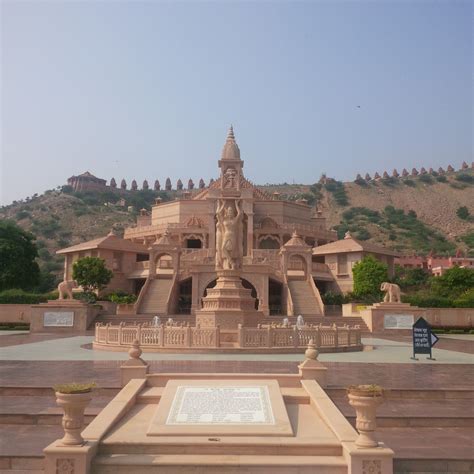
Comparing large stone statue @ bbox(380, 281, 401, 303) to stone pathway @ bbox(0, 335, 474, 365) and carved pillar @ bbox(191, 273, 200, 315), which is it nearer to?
stone pathway @ bbox(0, 335, 474, 365)

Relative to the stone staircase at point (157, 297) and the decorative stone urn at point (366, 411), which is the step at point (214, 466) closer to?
the decorative stone urn at point (366, 411)

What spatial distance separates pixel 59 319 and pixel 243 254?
2122 cm

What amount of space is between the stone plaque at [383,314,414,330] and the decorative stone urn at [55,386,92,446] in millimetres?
30049

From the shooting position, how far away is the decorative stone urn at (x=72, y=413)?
741cm

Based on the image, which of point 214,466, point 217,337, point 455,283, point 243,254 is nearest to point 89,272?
point 243,254

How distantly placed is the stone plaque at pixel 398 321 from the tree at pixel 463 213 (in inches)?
3856

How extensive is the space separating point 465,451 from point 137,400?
552cm

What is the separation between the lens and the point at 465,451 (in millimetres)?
8641

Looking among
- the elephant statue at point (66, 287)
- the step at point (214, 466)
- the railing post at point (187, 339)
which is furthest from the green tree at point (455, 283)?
the step at point (214, 466)

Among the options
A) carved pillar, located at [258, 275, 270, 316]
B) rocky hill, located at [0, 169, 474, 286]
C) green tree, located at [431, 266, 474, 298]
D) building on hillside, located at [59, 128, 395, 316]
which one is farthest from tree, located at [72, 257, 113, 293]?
rocky hill, located at [0, 169, 474, 286]

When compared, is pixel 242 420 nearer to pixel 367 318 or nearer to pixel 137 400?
pixel 137 400

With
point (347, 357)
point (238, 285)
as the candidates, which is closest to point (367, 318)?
point (238, 285)

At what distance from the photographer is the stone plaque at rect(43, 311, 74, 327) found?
34781 millimetres

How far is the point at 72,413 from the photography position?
24.5ft
